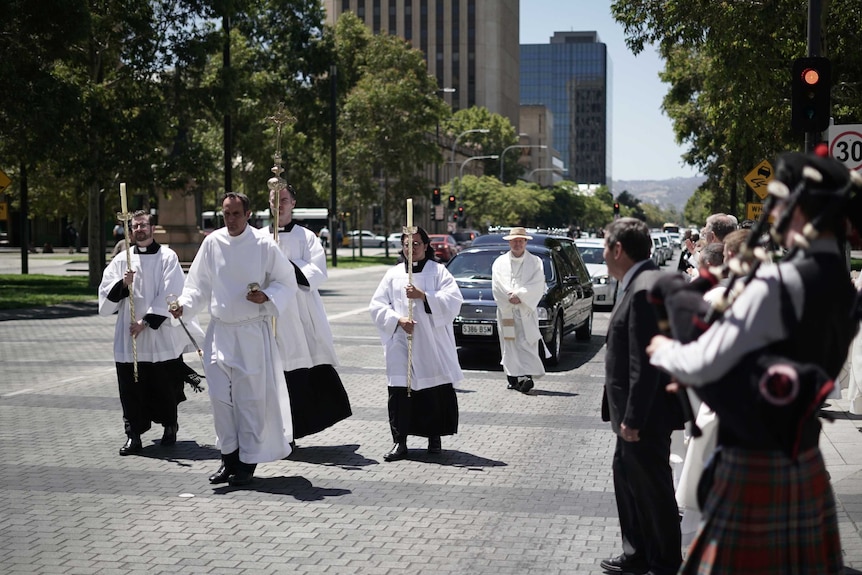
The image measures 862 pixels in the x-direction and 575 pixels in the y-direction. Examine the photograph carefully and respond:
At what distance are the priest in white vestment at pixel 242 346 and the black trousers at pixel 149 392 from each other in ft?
5.04

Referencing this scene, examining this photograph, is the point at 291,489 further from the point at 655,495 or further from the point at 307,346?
the point at 655,495

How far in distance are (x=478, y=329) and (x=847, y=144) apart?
521 cm

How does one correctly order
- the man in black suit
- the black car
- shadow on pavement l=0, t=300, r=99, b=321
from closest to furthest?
the man in black suit → the black car → shadow on pavement l=0, t=300, r=99, b=321

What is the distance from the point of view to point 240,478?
789cm

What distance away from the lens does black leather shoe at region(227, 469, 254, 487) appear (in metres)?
7.85

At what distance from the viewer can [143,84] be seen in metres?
30.8

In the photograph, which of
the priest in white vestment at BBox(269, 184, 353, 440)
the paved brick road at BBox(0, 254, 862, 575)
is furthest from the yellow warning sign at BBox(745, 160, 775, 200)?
the priest in white vestment at BBox(269, 184, 353, 440)

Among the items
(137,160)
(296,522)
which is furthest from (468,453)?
(137,160)

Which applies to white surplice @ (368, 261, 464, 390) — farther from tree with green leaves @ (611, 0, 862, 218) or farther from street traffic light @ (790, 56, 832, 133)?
tree with green leaves @ (611, 0, 862, 218)

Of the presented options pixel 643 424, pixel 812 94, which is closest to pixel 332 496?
pixel 643 424

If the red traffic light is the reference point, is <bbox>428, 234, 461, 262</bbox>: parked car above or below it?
below

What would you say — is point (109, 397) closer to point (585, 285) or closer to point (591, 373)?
point (591, 373)

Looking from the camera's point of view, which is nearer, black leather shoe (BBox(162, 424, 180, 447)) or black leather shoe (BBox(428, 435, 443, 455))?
black leather shoe (BBox(428, 435, 443, 455))

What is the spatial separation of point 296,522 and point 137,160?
23.6m
